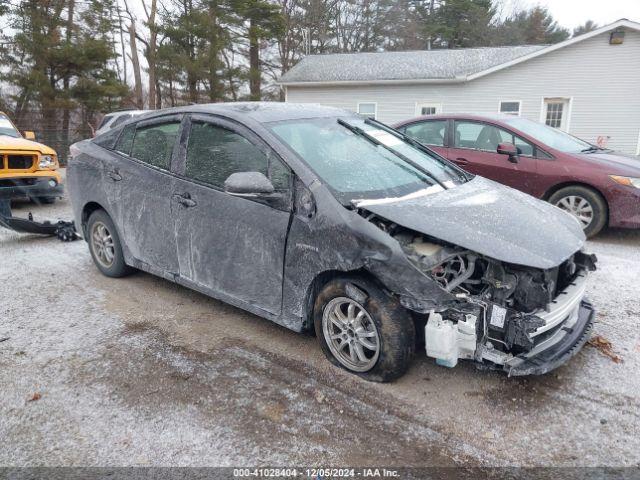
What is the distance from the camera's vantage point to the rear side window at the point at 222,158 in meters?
3.29

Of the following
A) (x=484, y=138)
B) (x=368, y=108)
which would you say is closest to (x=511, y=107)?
(x=368, y=108)

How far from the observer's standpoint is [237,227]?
135 inches

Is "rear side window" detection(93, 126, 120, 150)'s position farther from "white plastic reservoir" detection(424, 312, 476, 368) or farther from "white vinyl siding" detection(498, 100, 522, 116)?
"white vinyl siding" detection(498, 100, 522, 116)

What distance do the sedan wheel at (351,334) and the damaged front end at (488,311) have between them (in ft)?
1.07

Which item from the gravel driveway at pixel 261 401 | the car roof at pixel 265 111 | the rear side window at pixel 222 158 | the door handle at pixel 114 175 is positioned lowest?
the gravel driveway at pixel 261 401

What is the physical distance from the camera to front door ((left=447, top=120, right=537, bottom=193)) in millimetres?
6566

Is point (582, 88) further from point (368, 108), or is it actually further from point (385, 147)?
point (385, 147)

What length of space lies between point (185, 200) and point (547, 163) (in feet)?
16.1

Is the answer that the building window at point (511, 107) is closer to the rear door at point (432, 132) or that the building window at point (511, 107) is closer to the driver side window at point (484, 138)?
the rear door at point (432, 132)

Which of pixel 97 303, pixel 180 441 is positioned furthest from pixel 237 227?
pixel 97 303

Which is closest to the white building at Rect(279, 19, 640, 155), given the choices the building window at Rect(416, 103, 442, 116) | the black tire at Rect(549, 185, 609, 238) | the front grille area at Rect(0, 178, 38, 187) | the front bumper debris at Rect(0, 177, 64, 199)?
the building window at Rect(416, 103, 442, 116)

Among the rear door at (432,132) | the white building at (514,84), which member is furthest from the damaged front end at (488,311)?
the white building at (514,84)

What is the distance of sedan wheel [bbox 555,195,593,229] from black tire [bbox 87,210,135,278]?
536 centimetres

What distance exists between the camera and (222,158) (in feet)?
11.9
